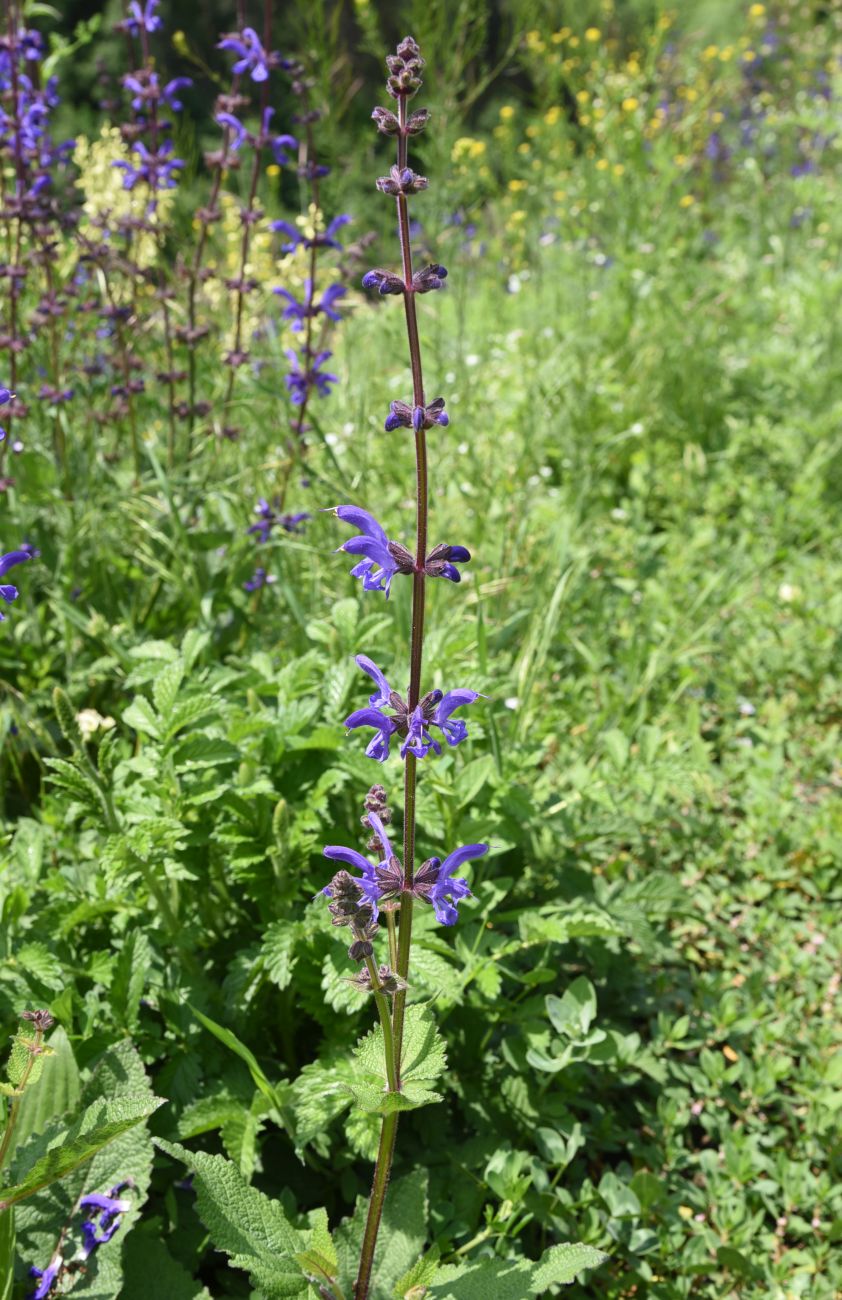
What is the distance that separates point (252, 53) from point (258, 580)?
1.54 m

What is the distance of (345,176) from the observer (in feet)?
12.5

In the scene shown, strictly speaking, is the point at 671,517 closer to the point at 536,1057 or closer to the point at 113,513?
the point at 113,513

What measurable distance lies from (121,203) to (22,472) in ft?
5.98

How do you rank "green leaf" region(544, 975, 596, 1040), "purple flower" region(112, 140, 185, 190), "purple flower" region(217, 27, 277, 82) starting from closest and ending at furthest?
"green leaf" region(544, 975, 596, 1040) < "purple flower" region(217, 27, 277, 82) < "purple flower" region(112, 140, 185, 190)

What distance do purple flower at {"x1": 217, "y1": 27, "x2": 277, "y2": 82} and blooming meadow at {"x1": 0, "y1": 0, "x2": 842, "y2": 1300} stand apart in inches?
0.6

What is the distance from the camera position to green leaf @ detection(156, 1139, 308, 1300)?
4.57ft

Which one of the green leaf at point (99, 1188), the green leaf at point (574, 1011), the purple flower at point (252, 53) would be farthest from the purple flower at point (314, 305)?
the green leaf at point (99, 1188)

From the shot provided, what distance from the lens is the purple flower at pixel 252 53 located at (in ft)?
9.36

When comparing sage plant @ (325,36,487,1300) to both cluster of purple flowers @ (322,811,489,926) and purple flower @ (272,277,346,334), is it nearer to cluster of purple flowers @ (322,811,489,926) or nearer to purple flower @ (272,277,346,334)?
cluster of purple flowers @ (322,811,489,926)

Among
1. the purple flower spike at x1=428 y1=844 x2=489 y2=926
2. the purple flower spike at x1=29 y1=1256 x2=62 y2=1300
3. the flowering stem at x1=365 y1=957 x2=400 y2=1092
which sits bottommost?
the purple flower spike at x1=29 y1=1256 x2=62 y2=1300

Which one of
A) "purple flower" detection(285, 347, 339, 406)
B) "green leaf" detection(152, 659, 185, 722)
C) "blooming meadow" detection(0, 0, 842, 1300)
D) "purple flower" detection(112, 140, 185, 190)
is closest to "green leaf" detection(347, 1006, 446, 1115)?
"blooming meadow" detection(0, 0, 842, 1300)

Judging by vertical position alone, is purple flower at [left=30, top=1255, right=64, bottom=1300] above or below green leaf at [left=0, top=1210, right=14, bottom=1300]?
below

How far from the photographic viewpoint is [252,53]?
9.54 feet

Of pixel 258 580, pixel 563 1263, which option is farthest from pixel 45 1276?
pixel 258 580
